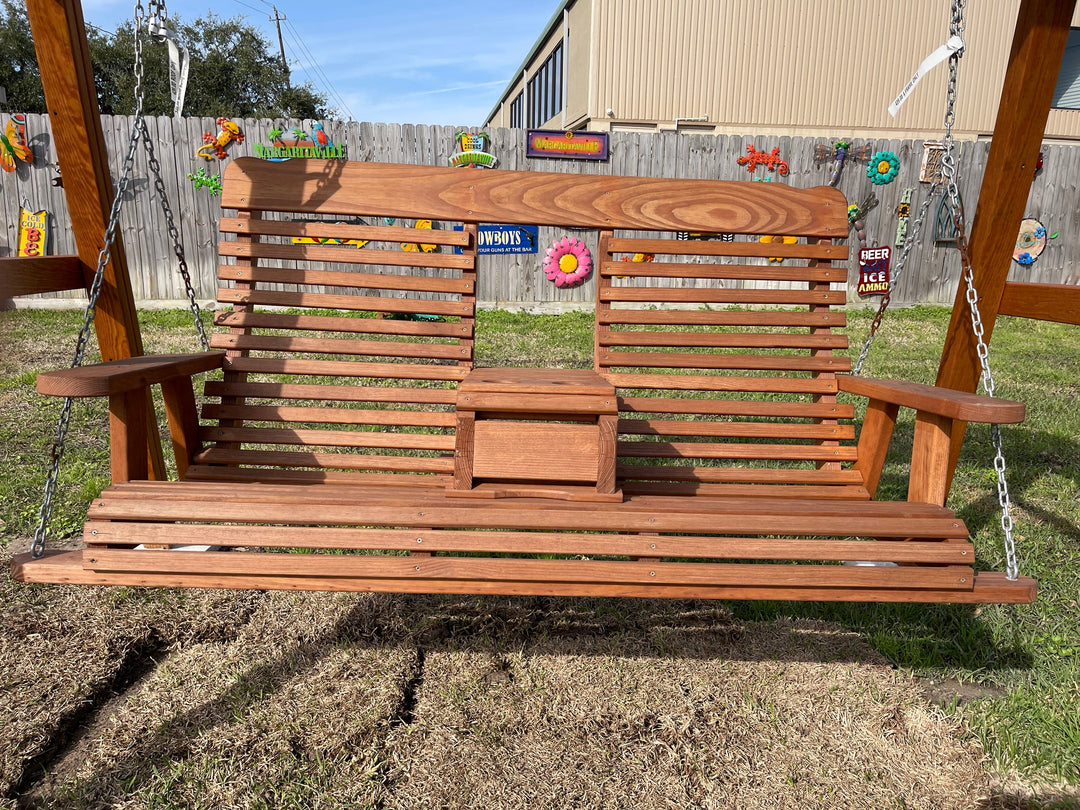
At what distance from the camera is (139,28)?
2340 mm

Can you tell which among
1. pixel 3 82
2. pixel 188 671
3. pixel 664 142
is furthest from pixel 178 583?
pixel 3 82

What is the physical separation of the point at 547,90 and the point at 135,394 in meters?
22.7

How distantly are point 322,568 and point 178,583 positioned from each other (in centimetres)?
37

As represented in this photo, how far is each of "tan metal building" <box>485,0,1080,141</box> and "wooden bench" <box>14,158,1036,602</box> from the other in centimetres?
1274

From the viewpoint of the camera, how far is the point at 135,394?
6.76 ft

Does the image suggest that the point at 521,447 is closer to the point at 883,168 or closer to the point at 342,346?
the point at 342,346

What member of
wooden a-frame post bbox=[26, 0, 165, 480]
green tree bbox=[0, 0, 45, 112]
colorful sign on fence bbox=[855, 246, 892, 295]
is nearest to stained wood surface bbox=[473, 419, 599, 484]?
wooden a-frame post bbox=[26, 0, 165, 480]

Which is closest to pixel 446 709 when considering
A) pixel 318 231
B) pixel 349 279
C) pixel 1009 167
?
pixel 349 279

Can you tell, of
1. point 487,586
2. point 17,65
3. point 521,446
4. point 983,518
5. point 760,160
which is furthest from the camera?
point 17,65

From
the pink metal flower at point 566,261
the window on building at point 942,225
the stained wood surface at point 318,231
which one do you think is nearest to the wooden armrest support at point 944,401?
the stained wood surface at point 318,231

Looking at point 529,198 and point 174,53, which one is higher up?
point 174,53

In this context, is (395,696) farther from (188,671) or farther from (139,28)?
(139,28)

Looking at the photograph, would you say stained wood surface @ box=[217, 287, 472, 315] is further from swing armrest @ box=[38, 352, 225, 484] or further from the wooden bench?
swing armrest @ box=[38, 352, 225, 484]

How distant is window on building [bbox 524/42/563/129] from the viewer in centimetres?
2017
